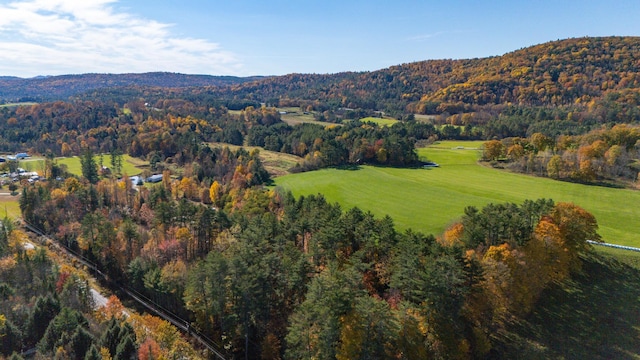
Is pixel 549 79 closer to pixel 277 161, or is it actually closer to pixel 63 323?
pixel 277 161

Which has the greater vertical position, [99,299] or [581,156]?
[581,156]

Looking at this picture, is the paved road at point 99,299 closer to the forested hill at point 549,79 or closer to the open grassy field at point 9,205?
the open grassy field at point 9,205

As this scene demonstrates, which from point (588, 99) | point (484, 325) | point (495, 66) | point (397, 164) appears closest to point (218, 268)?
point (484, 325)

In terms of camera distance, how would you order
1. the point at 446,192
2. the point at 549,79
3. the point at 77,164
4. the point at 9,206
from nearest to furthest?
1. the point at 9,206
2. the point at 446,192
3. the point at 77,164
4. the point at 549,79

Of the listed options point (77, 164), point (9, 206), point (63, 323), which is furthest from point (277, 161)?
point (63, 323)

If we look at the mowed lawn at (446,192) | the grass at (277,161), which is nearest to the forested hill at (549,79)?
the mowed lawn at (446,192)
